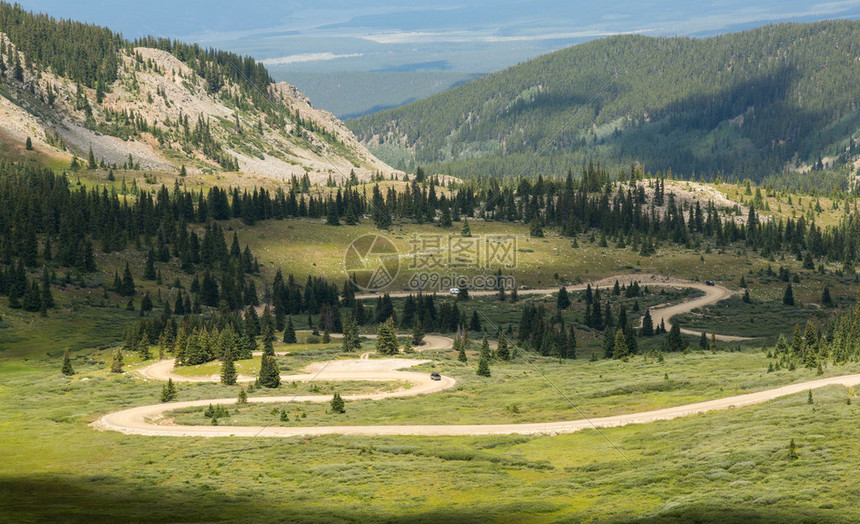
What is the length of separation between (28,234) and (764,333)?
15595 centimetres

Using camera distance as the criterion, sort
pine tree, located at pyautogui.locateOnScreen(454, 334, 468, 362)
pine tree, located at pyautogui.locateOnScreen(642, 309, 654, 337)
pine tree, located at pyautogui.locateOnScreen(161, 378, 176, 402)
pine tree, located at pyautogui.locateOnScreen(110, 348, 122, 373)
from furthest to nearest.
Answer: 1. pine tree, located at pyautogui.locateOnScreen(642, 309, 654, 337)
2. pine tree, located at pyautogui.locateOnScreen(454, 334, 468, 362)
3. pine tree, located at pyautogui.locateOnScreen(110, 348, 122, 373)
4. pine tree, located at pyautogui.locateOnScreen(161, 378, 176, 402)

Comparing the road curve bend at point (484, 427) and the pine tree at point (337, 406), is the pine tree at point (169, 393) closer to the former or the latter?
the road curve bend at point (484, 427)

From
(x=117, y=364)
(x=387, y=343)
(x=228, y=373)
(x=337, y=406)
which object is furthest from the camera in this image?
(x=387, y=343)

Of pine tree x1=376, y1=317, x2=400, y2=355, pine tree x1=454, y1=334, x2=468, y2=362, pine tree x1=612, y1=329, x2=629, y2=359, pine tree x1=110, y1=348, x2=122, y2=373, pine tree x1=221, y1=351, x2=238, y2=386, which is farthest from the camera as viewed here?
pine tree x1=376, y1=317, x2=400, y2=355

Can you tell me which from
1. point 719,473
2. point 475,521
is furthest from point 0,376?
point 719,473

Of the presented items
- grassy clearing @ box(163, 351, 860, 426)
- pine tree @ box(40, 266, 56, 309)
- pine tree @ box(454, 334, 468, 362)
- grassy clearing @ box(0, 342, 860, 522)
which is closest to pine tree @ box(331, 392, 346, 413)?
grassy clearing @ box(163, 351, 860, 426)

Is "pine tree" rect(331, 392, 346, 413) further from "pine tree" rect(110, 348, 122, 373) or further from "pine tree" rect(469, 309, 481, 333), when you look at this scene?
"pine tree" rect(469, 309, 481, 333)

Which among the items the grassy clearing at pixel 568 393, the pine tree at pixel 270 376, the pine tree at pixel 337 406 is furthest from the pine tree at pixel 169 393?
the pine tree at pixel 337 406

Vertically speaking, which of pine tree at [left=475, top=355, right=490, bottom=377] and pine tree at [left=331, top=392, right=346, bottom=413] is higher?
pine tree at [left=331, top=392, right=346, bottom=413]

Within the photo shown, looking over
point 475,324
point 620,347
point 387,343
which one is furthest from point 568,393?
point 475,324

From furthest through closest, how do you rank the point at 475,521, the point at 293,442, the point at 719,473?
the point at 293,442
the point at 719,473
the point at 475,521

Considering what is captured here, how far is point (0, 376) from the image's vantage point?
408 feet

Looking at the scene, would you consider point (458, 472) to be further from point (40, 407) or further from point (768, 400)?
point (40, 407)

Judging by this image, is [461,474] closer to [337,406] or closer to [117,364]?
[337,406]
